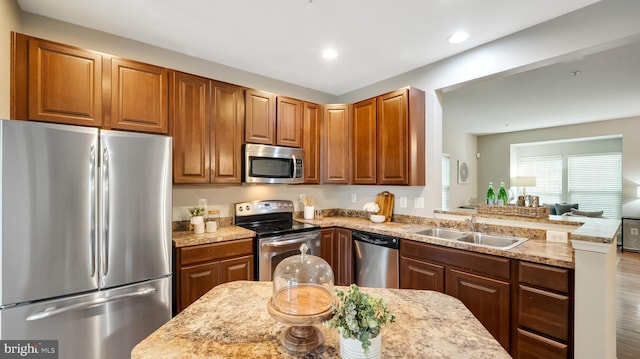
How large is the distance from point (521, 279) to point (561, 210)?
611 centimetres

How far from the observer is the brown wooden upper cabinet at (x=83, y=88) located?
1.87 metres

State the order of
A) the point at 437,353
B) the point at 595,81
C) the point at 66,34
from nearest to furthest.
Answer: the point at 437,353 < the point at 66,34 < the point at 595,81

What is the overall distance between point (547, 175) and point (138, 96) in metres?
8.83

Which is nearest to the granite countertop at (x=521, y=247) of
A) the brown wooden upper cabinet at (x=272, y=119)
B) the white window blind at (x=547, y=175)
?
the brown wooden upper cabinet at (x=272, y=119)

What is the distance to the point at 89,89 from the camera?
82.1 inches

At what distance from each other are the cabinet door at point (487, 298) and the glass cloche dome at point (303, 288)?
1603 millimetres

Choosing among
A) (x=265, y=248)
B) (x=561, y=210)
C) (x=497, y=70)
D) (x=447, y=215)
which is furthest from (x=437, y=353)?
(x=561, y=210)

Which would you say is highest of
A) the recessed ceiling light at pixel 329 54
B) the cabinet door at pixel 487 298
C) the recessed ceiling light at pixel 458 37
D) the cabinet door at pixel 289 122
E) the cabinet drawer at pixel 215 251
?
the recessed ceiling light at pixel 329 54

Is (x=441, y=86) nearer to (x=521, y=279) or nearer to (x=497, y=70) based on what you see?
(x=497, y=70)

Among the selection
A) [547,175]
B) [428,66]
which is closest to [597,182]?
[547,175]

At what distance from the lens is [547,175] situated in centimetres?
718

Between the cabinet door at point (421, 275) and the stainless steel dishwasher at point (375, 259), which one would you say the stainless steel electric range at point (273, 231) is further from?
the cabinet door at point (421, 275)

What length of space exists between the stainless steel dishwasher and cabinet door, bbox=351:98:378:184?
0.70 meters

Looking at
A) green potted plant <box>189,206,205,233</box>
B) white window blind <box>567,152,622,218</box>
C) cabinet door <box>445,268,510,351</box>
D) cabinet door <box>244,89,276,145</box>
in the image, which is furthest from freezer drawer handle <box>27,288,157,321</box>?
white window blind <box>567,152,622,218</box>
